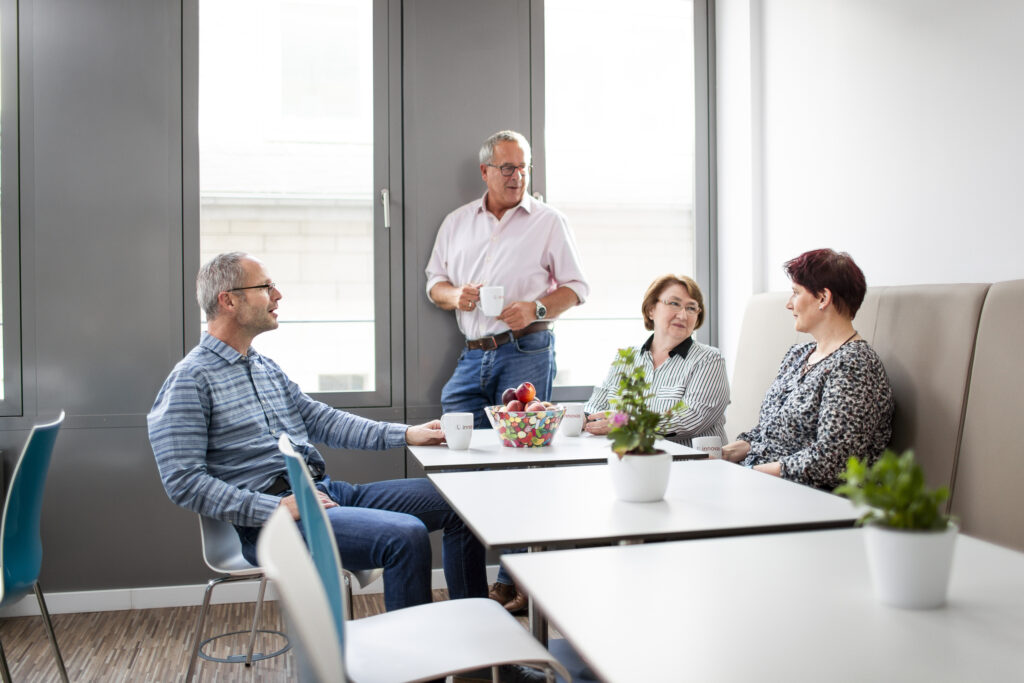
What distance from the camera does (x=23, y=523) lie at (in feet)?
6.98

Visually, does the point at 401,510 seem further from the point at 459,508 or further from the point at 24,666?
the point at 24,666

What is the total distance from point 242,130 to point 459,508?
2.45 m

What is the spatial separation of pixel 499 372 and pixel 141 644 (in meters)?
1.59

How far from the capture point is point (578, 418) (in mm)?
2688

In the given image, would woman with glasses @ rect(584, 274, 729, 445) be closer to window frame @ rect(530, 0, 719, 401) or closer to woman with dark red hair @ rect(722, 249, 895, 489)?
woman with dark red hair @ rect(722, 249, 895, 489)

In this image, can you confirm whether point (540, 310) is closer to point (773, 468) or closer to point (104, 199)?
point (773, 468)

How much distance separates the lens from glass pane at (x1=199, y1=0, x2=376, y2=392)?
358 centimetres

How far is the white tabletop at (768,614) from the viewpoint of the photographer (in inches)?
37.0

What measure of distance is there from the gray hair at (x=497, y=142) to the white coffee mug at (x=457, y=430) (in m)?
1.44

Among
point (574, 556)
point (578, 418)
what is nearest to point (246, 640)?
point (578, 418)

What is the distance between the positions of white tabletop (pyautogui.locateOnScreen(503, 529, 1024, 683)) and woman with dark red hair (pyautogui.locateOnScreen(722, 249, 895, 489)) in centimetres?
102

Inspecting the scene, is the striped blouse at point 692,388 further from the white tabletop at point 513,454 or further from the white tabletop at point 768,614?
the white tabletop at point 768,614

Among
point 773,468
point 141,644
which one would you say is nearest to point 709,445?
point 773,468

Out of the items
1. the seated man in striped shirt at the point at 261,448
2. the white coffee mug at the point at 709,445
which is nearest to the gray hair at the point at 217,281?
the seated man in striped shirt at the point at 261,448
